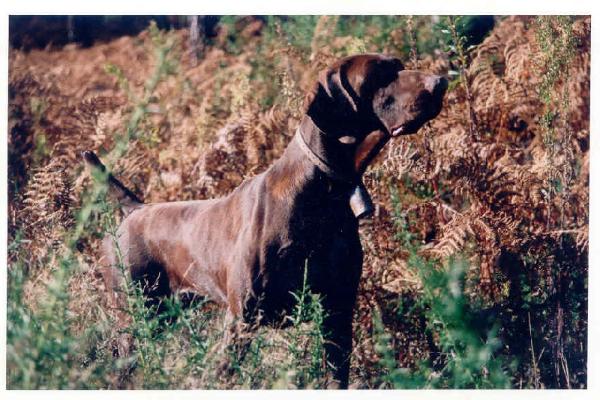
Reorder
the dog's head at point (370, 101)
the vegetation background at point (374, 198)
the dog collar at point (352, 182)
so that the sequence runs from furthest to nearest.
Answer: the dog collar at point (352, 182)
the dog's head at point (370, 101)
the vegetation background at point (374, 198)

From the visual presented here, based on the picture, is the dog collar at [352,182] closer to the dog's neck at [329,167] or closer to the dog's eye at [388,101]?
the dog's neck at [329,167]

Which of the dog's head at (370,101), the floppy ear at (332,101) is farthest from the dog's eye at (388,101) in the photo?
the floppy ear at (332,101)

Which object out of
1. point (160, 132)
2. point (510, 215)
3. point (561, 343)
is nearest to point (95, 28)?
point (160, 132)

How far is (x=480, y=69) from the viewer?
535 centimetres

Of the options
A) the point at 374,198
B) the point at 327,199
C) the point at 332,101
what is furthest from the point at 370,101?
the point at 374,198

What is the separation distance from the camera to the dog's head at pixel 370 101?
3461mm

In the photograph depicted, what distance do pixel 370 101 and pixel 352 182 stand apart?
1.21ft

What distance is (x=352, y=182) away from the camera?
3629 mm

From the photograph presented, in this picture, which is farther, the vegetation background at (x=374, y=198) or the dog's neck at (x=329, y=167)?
the dog's neck at (x=329, y=167)

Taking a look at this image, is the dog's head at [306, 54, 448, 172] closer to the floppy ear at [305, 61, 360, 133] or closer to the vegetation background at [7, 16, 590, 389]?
the floppy ear at [305, 61, 360, 133]

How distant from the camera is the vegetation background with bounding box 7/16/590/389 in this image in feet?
10.6

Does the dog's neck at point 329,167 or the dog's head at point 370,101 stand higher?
the dog's head at point 370,101

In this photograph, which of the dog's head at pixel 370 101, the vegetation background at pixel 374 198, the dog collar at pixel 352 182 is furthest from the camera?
the dog collar at pixel 352 182

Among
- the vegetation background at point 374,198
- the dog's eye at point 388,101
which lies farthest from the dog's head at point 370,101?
the vegetation background at point 374,198
